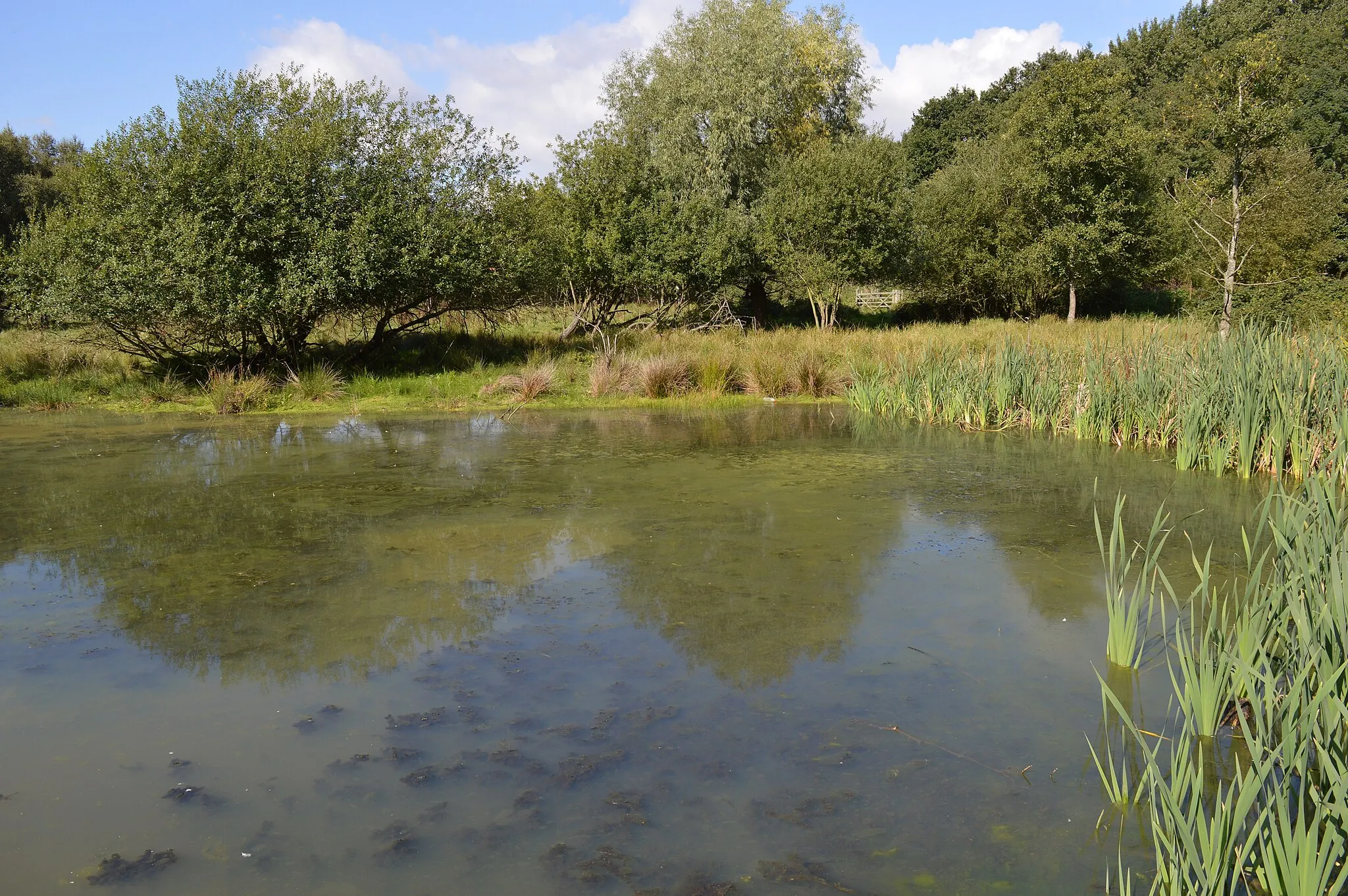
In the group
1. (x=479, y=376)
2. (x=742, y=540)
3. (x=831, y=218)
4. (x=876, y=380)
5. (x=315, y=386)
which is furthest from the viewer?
(x=831, y=218)

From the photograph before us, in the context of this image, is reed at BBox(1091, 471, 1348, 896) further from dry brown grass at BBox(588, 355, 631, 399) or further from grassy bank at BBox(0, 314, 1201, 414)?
dry brown grass at BBox(588, 355, 631, 399)

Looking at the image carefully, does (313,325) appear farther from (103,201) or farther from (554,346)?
A: (554,346)

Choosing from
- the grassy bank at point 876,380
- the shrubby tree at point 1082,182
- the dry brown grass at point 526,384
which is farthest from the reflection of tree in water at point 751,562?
the shrubby tree at point 1082,182

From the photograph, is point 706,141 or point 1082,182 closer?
point 706,141

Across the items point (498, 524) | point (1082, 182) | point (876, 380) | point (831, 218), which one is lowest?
point (498, 524)

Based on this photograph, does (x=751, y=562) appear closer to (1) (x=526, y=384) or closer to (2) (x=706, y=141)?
(1) (x=526, y=384)

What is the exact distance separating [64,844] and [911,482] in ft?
22.9

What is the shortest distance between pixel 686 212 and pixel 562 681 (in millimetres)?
18305

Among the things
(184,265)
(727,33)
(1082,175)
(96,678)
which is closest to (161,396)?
(184,265)

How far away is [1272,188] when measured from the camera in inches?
809

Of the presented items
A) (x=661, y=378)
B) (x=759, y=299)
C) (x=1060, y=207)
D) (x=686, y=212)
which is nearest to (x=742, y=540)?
(x=661, y=378)

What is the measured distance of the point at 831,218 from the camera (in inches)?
917

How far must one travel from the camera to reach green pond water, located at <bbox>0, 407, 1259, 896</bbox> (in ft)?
10.1

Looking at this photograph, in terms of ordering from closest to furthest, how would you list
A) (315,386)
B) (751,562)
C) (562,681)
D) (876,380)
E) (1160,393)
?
(562,681)
(751,562)
(1160,393)
(876,380)
(315,386)
